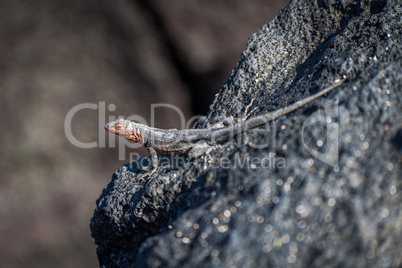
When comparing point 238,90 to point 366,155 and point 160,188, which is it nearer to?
point 160,188

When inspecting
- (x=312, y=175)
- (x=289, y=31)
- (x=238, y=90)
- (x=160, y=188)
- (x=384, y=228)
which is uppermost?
(x=289, y=31)

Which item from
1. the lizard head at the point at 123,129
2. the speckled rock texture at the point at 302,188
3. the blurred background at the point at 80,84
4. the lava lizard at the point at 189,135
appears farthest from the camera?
the blurred background at the point at 80,84

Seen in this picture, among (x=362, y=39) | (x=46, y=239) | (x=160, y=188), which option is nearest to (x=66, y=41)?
(x=46, y=239)

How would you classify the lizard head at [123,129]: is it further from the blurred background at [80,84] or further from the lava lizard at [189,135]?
the blurred background at [80,84]

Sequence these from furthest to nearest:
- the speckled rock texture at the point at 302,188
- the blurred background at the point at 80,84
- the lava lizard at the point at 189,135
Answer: the blurred background at the point at 80,84 < the lava lizard at the point at 189,135 < the speckled rock texture at the point at 302,188

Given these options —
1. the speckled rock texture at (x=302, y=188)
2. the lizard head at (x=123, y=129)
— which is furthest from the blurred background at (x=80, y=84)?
the speckled rock texture at (x=302, y=188)

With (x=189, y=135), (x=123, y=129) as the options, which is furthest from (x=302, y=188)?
(x=123, y=129)

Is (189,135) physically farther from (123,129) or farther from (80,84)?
(80,84)
